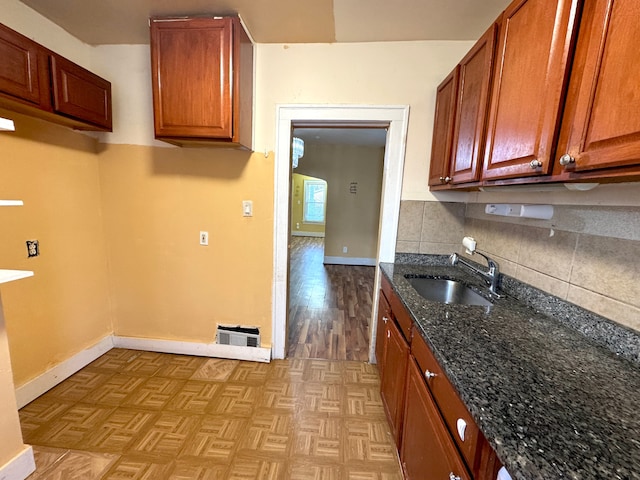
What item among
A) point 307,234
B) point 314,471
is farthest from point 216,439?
point 307,234

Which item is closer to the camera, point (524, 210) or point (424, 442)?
point (424, 442)

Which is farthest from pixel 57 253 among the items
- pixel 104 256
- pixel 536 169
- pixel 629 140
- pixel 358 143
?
pixel 358 143

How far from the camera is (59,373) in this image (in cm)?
193

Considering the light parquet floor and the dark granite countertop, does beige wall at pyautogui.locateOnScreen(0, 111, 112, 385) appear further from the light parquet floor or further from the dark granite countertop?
the dark granite countertop

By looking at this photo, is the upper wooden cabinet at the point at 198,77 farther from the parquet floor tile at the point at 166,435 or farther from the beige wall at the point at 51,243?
the parquet floor tile at the point at 166,435

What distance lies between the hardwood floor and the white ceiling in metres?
1.97

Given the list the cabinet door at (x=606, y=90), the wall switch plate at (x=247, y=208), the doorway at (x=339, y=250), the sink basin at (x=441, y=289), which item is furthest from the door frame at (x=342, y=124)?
the cabinet door at (x=606, y=90)

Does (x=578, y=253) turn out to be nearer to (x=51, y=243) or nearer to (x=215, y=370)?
(x=215, y=370)

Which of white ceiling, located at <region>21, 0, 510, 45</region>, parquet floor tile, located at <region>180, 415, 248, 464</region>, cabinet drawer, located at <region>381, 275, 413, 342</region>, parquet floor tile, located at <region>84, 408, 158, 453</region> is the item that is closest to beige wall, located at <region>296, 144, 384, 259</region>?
white ceiling, located at <region>21, 0, 510, 45</region>

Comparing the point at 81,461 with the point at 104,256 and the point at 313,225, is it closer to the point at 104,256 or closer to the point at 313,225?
the point at 104,256

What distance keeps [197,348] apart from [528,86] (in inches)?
108

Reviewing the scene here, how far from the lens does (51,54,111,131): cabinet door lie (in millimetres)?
1567

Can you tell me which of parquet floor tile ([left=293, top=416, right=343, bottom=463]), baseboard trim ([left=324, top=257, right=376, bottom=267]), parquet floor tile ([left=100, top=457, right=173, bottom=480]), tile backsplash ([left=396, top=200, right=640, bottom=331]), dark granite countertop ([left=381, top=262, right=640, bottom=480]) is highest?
tile backsplash ([left=396, top=200, right=640, bottom=331])

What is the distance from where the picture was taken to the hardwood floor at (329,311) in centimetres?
253
